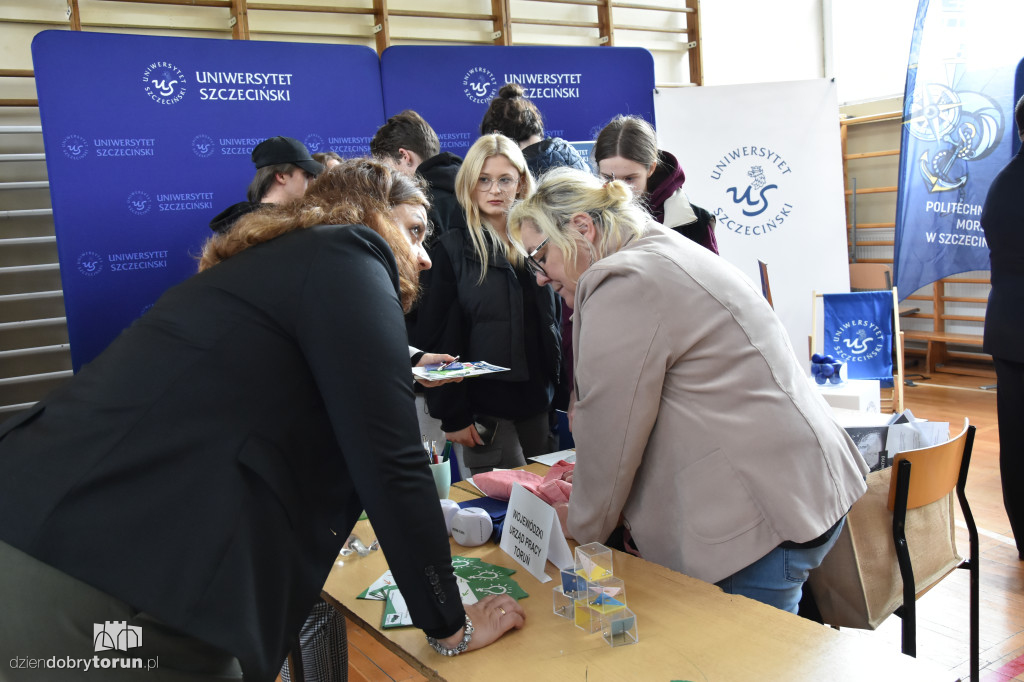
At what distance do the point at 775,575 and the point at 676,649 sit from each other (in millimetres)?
316

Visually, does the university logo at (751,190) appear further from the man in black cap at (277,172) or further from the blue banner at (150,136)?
the man in black cap at (277,172)

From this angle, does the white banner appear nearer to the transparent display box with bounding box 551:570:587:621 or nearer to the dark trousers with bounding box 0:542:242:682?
the transparent display box with bounding box 551:570:587:621

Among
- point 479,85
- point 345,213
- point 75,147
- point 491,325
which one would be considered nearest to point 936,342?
point 479,85

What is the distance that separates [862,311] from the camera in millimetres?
4523

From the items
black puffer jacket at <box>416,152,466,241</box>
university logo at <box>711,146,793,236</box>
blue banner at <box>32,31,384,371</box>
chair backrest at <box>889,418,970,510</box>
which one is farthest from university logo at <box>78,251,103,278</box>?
university logo at <box>711,146,793,236</box>

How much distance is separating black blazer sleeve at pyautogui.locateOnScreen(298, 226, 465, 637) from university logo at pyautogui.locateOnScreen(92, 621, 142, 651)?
295 millimetres

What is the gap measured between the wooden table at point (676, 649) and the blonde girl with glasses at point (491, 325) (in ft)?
4.02

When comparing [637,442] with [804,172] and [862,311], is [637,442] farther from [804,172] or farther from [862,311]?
[804,172]

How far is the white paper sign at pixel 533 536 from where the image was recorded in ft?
4.53

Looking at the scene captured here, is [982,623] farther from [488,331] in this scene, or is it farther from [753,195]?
[753,195]

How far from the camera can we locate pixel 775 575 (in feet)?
4.42

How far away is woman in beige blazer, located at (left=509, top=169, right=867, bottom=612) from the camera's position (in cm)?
132

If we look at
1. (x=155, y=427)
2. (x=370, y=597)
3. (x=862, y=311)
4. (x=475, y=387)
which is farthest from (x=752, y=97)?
(x=155, y=427)

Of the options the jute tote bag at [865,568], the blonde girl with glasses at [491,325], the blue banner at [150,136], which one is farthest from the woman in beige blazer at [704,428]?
the blue banner at [150,136]
